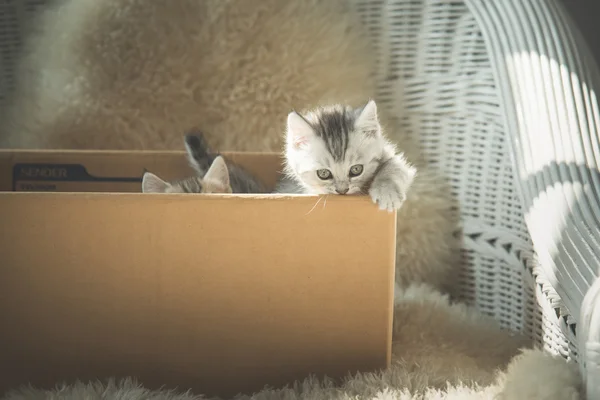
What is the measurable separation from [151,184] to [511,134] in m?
0.67

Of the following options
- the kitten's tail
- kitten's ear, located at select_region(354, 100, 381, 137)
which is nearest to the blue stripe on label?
the kitten's tail

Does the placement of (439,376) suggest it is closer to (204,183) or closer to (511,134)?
(511,134)

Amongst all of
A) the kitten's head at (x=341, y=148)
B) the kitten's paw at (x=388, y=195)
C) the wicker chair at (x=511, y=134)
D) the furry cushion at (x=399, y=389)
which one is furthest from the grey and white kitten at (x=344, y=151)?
the furry cushion at (x=399, y=389)

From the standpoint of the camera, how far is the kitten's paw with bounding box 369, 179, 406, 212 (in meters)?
0.97

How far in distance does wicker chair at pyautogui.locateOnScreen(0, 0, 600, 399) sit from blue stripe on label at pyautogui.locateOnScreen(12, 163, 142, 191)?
1.01 ft

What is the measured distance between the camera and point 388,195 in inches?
38.7

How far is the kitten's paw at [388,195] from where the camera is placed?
3.17 ft

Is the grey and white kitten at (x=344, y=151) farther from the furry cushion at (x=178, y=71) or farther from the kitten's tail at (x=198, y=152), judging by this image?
the furry cushion at (x=178, y=71)

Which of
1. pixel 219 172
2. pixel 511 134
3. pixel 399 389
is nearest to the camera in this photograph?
pixel 399 389

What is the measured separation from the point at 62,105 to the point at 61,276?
731 mm

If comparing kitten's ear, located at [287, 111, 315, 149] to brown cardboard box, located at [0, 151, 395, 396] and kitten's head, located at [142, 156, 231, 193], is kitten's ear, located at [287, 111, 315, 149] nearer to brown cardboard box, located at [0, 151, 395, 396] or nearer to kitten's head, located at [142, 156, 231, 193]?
kitten's head, located at [142, 156, 231, 193]

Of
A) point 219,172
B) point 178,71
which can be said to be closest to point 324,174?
point 219,172

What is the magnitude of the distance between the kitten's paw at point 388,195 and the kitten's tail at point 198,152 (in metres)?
0.44

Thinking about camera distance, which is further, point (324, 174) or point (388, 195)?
point (324, 174)
